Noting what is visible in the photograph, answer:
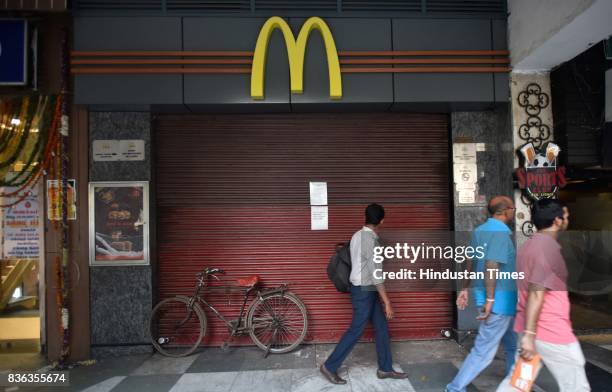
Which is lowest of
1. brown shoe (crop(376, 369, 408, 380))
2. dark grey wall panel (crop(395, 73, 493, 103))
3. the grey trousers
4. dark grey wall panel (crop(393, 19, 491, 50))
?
brown shoe (crop(376, 369, 408, 380))

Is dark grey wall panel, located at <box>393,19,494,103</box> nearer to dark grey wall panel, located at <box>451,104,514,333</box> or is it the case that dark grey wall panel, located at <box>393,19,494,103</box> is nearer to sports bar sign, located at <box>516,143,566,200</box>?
dark grey wall panel, located at <box>451,104,514,333</box>

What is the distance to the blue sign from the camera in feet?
16.7

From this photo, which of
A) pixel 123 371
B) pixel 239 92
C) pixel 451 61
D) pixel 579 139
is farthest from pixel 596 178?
pixel 123 371

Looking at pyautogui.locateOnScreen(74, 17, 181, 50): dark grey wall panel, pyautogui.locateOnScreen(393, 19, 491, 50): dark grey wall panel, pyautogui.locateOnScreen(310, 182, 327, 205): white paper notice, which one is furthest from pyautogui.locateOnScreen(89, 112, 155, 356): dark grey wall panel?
pyautogui.locateOnScreen(393, 19, 491, 50): dark grey wall panel

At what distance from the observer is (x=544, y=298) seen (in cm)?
286

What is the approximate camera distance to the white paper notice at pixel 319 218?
219 inches

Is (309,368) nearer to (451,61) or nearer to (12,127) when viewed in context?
(451,61)

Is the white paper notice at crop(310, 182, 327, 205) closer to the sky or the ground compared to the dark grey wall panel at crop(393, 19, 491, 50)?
closer to the ground

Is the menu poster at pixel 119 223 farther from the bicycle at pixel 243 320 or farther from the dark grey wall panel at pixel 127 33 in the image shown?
the dark grey wall panel at pixel 127 33

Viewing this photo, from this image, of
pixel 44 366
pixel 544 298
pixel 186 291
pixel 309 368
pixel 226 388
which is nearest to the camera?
pixel 544 298

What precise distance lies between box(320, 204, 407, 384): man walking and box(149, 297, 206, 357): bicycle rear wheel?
2.02 metres

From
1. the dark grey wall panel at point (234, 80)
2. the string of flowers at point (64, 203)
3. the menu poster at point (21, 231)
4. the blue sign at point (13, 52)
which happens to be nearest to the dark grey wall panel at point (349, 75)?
the dark grey wall panel at point (234, 80)

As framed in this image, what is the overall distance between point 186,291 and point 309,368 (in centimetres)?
204

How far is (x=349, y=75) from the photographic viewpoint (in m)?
5.15
